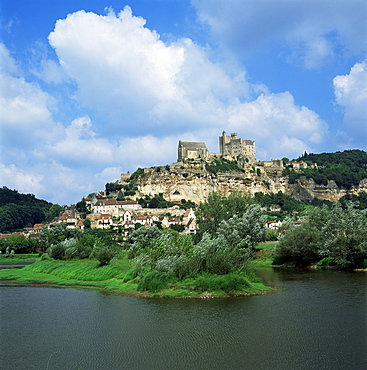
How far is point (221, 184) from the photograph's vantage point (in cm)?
10612

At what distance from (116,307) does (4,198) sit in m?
98.1

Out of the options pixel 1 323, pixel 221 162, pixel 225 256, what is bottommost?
pixel 1 323

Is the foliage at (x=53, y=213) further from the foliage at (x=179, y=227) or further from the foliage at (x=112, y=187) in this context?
the foliage at (x=179, y=227)

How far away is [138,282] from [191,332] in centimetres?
1049

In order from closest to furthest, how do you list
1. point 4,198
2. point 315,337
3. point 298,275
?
point 315,337, point 298,275, point 4,198

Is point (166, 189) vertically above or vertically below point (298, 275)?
above

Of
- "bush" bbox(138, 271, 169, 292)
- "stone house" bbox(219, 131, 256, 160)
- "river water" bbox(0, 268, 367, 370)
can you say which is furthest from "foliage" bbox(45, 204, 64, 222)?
"bush" bbox(138, 271, 169, 292)

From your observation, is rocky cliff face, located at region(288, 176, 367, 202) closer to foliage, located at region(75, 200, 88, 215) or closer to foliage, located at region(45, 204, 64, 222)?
foliage, located at region(75, 200, 88, 215)

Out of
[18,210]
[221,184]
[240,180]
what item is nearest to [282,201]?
[240,180]

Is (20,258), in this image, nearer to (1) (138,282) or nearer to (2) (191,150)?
(1) (138,282)

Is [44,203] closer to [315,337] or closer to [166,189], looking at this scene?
[166,189]

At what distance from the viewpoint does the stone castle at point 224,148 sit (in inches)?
4363

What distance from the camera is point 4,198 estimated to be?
355ft

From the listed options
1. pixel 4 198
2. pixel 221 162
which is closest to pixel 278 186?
pixel 221 162
